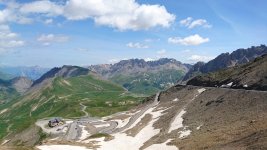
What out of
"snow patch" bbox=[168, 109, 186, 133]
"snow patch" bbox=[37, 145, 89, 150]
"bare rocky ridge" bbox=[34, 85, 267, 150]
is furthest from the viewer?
"snow patch" bbox=[168, 109, 186, 133]

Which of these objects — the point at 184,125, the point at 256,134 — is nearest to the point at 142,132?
the point at 184,125

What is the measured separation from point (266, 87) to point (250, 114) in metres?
33.7

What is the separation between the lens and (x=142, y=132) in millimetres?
119188

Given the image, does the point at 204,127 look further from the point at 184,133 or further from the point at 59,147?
the point at 59,147

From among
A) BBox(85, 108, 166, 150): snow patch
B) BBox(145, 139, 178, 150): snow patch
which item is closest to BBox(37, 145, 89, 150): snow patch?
BBox(85, 108, 166, 150): snow patch

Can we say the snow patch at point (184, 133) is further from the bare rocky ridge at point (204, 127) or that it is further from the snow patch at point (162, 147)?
the snow patch at point (162, 147)

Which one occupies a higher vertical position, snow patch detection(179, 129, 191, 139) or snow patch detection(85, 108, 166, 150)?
snow patch detection(179, 129, 191, 139)

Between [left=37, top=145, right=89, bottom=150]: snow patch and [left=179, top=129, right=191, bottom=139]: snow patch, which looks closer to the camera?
[left=37, top=145, right=89, bottom=150]: snow patch

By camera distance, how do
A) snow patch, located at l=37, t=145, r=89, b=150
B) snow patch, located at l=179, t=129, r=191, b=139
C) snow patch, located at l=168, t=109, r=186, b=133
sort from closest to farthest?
snow patch, located at l=37, t=145, r=89, b=150 → snow patch, located at l=179, t=129, r=191, b=139 → snow patch, located at l=168, t=109, r=186, b=133

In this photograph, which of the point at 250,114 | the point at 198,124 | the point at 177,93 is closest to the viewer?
the point at 250,114

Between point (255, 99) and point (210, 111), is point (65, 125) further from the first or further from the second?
point (255, 99)

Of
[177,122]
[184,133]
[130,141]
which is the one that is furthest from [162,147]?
[177,122]

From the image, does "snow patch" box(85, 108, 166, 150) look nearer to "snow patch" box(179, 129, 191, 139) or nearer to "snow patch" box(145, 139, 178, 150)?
"snow patch" box(145, 139, 178, 150)

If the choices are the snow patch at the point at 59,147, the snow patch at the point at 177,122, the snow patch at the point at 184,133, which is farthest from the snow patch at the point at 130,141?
the snow patch at the point at 184,133
